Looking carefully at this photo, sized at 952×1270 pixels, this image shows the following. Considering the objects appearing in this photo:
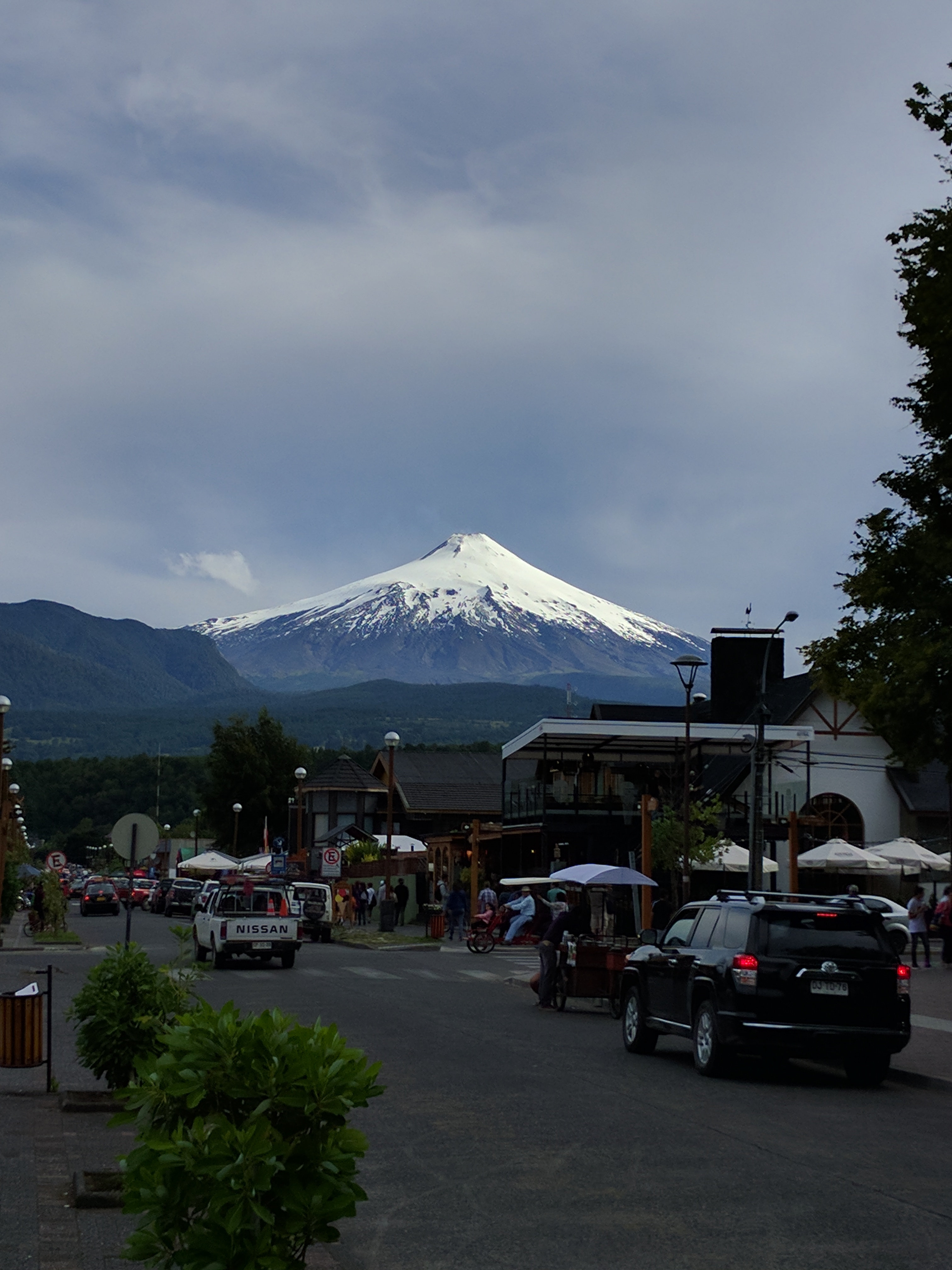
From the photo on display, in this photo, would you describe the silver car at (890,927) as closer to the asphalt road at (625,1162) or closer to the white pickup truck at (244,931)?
the asphalt road at (625,1162)

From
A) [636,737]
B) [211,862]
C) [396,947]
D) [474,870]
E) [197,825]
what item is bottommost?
[197,825]

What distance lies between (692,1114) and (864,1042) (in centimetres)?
292

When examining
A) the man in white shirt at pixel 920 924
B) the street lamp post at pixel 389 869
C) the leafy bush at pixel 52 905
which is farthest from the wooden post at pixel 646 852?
the leafy bush at pixel 52 905

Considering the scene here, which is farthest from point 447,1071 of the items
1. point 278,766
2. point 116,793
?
point 116,793

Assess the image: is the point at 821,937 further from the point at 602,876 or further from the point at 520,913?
the point at 520,913

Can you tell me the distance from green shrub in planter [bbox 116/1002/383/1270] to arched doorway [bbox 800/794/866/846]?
152 feet

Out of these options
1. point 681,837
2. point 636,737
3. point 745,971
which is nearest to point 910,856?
point 681,837

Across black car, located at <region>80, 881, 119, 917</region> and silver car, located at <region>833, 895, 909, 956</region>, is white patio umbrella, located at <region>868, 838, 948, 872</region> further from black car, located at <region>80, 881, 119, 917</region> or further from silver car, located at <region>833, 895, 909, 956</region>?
black car, located at <region>80, 881, 119, 917</region>

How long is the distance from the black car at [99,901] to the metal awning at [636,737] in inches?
1110

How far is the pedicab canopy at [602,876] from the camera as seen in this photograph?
26.5 metres

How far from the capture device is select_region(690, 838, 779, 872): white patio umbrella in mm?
40969

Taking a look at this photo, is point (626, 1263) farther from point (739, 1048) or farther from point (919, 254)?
point (919, 254)

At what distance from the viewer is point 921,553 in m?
16.5

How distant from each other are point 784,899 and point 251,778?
8885 cm
